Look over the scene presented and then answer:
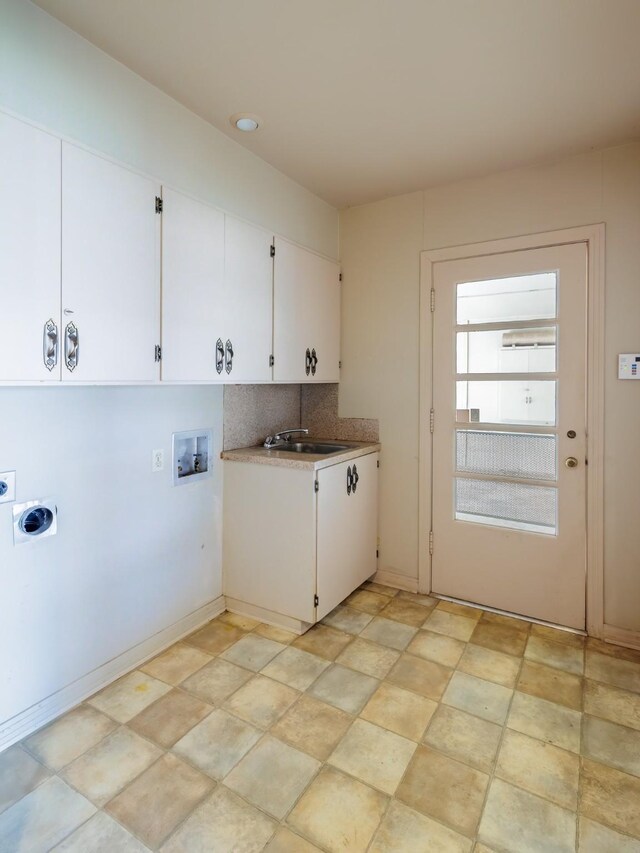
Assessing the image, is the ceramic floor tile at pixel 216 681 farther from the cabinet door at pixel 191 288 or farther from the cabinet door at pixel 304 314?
the cabinet door at pixel 304 314

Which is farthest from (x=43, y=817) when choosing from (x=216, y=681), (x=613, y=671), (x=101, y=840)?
(x=613, y=671)

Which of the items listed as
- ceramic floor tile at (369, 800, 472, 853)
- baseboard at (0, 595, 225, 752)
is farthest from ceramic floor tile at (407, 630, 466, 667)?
baseboard at (0, 595, 225, 752)

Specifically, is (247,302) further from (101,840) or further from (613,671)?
(613,671)

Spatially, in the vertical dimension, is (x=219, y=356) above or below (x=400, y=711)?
above

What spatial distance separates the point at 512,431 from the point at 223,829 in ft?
7.83

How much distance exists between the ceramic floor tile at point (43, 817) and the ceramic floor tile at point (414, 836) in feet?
3.14

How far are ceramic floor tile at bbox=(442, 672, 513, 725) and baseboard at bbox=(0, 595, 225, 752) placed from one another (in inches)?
55.9

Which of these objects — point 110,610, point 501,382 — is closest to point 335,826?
point 110,610

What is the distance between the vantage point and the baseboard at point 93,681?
6.17 ft

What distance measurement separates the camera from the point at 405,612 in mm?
2963

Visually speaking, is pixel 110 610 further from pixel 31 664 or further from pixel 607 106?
pixel 607 106

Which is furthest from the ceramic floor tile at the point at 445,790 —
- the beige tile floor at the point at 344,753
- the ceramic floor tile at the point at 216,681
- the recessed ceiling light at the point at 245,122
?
the recessed ceiling light at the point at 245,122

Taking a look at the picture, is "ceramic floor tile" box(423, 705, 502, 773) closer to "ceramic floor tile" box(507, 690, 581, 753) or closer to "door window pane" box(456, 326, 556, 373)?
"ceramic floor tile" box(507, 690, 581, 753)

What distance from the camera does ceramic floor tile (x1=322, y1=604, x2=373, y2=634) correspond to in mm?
2762
